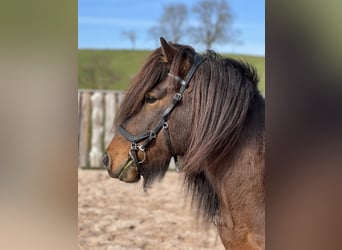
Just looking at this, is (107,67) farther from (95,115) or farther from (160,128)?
(160,128)

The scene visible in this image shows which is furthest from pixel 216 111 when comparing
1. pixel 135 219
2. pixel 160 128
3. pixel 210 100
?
pixel 135 219

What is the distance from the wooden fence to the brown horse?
166 inches

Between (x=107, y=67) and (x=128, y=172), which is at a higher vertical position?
(x=107, y=67)

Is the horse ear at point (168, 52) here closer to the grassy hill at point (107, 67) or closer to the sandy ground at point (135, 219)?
the sandy ground at point (135, 219)

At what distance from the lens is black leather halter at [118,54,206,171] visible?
1.40m

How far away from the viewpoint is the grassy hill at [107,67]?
510 centimetres

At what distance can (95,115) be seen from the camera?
5.72 metres

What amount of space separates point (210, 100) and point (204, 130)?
10cm

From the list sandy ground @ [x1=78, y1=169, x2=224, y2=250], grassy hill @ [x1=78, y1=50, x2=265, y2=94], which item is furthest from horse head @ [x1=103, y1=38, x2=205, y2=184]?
grassy hill @ [x1=78, y1=50, x2=265, y2=94]

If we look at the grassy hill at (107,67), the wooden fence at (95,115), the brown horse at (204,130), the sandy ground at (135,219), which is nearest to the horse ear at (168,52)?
the brown horse at (204,130)

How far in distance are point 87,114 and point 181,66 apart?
444 centimetres
